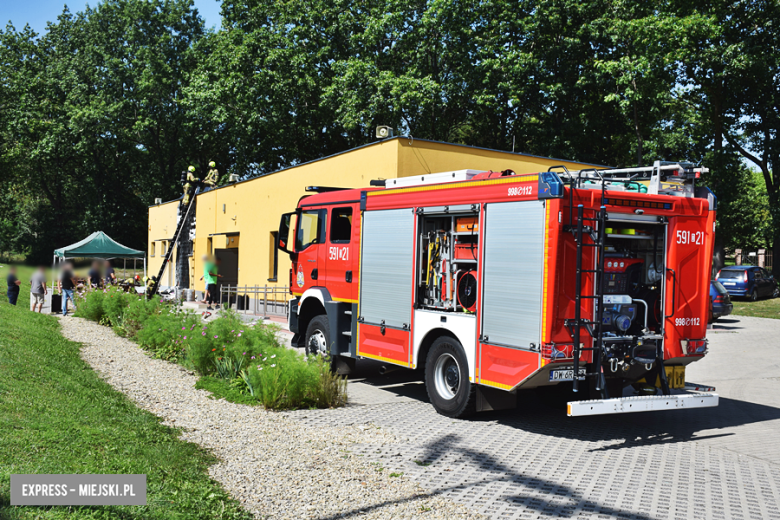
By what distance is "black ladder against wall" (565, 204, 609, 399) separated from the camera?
684 centimetres

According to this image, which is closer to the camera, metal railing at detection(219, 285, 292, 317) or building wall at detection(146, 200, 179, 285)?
metal railing at detection(219, 285, 292, 317)

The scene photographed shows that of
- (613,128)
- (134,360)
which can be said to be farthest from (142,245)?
(134,360)

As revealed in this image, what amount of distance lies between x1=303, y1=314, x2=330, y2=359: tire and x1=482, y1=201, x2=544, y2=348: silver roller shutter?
364 centimetres

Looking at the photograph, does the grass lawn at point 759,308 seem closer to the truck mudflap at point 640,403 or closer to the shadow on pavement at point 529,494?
the truck mudflap at point 640,403

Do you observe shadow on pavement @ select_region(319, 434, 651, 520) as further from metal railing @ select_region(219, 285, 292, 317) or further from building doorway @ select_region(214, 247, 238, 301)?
building doorway @ select_region(214, 247, 238, 301)

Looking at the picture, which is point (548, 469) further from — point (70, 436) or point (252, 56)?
point (252, 56)

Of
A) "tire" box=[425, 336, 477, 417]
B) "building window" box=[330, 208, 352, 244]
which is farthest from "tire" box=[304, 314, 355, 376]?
"tire" box=[425, 336, 477, 417]

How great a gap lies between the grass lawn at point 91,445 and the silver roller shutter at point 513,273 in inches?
132

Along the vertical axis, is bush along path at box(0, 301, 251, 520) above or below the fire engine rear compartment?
below

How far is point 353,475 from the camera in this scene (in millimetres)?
5621

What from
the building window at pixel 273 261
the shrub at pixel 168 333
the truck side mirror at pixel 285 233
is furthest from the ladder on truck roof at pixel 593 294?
the building window at pixel 273 261

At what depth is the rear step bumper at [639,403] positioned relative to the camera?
6723 mm

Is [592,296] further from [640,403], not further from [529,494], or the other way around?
[529,494]

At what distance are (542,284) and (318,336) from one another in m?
4.91
